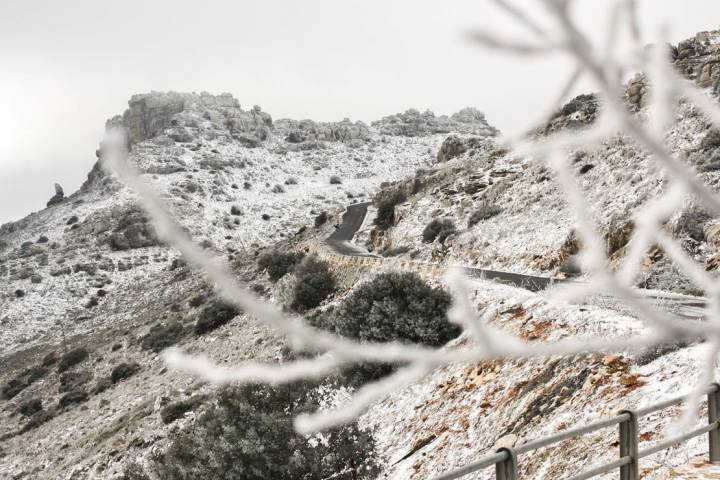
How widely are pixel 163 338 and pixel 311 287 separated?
9532mm

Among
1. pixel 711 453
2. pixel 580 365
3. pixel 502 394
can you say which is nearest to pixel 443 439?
pixel 502 394

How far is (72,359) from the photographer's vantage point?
32.2 meters

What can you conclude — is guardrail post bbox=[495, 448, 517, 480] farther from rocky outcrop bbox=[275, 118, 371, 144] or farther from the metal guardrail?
rocky outcrop bbox=[275, 118, 371, 144]

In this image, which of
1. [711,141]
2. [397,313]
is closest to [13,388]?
[397,313]

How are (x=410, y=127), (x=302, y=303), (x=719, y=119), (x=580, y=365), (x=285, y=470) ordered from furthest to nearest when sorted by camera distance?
(x=410, y=127)
(x=302, y=303)
(x=285, y=470)
(x=580, y=365)
(x=719, y=119)

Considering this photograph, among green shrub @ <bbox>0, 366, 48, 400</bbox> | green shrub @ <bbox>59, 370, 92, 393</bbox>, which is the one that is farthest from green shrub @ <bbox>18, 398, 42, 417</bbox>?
green shrub @ <bbox>0, 366, 48, 400</bbox>

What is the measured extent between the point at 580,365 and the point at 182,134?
294ft

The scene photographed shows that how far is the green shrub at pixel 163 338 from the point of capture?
2893 centimetres

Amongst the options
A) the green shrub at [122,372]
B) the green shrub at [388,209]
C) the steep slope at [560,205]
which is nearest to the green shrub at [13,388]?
the green shrub at [122,372]

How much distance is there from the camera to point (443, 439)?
8.94m

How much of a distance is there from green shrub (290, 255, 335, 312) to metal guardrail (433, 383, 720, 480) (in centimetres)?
2166

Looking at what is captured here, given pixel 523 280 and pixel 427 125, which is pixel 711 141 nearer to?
pixel 523 280

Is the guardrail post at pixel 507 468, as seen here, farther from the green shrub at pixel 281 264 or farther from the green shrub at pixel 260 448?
the green shrub at pixel 281 264

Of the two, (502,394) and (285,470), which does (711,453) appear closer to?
(502,394)
